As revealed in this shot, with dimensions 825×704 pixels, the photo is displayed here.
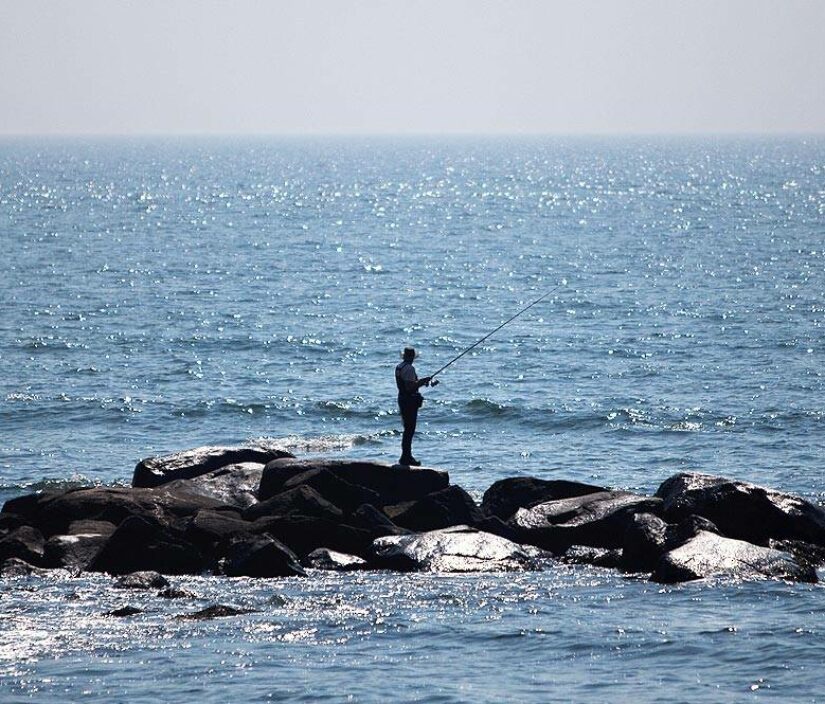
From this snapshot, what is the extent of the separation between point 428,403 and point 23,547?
53.6 feet

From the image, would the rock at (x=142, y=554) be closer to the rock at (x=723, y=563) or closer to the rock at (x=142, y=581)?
the rock at (x=142, y=581)

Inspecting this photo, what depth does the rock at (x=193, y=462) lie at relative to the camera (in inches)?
953

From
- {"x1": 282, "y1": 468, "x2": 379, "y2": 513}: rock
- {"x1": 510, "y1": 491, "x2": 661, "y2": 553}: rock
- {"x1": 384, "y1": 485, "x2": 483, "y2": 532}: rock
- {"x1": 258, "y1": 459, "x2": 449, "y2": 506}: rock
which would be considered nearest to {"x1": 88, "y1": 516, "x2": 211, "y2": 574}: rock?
{"x1": 282, "y1": 468, "x2": 379, "y2": 513}: rock

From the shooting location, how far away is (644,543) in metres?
20.6

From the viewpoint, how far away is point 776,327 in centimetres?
4634

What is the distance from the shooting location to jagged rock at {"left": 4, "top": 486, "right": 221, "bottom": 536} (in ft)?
71.9

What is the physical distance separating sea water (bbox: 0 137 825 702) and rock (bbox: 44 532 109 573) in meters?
0.61

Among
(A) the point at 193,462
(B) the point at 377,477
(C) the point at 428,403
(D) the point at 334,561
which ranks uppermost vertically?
(B) the point at 377,477

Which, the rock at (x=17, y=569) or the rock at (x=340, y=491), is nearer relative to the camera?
the rock at (x=17, y=569)

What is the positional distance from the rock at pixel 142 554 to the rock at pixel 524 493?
16.1 feet

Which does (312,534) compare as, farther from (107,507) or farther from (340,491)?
(107,507)

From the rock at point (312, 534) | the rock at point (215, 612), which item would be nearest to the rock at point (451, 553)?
the rock at point (312, 534)

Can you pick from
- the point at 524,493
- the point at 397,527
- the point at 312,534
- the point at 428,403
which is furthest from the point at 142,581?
the point at 428,403

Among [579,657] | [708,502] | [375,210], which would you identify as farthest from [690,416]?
[375,210]
